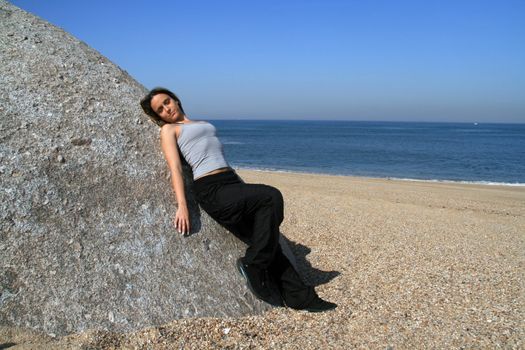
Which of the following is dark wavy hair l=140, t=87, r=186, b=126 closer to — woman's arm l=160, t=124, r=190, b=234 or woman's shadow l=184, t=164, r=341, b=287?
woman's arm l=160, t=124, r=190, b=234

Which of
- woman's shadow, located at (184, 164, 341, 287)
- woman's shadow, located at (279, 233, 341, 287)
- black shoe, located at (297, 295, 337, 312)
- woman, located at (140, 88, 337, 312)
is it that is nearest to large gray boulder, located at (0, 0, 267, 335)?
woman's shadow, located at (184, 164, 341, 287)

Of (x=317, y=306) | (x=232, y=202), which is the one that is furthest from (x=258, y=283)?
(x=232, y=202)

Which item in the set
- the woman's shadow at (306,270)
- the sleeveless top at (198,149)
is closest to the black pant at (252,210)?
the sleeveless top at (198,149)

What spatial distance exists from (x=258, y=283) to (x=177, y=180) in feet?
4.45

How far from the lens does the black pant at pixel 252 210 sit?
4.53 metres

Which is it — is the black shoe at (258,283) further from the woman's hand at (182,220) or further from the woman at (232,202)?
the woman's hand at (182,220)

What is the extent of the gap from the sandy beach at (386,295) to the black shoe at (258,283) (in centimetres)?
17

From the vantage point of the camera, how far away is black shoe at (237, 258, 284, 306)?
4.62 metres

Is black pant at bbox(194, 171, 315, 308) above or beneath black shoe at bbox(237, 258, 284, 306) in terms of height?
above

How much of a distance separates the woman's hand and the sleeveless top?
1.23 feet

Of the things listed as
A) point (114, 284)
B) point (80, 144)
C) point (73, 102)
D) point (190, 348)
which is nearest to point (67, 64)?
point (73, 102)

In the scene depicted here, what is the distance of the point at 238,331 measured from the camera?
13.6ft

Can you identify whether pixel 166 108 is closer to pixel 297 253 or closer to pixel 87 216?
pixel 87 216

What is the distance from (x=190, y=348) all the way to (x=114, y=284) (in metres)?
0.89
